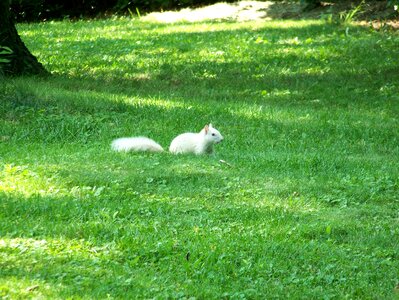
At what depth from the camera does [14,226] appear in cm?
627

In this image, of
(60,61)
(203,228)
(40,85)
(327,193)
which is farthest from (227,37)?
(203,228)

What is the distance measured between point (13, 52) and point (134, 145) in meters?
5.15

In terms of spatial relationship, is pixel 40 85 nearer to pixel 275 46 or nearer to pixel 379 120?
pixel 379 120

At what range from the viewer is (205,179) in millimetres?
8055

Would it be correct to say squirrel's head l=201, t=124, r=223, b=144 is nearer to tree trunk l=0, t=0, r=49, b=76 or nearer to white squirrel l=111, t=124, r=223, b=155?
white squirrel l=111, t=124, r=223, b=155

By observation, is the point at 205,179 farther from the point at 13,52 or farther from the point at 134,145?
the point at 13,52

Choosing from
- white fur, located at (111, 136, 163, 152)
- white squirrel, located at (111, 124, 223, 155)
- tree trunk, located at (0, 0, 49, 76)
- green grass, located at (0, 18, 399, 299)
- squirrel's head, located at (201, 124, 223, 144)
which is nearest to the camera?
green grass, located at (0, 18, 399, 299)

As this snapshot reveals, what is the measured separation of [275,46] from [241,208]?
1032 cm

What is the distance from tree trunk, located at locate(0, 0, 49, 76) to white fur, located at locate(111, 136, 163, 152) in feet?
15.1

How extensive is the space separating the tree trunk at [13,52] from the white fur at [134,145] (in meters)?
4.61

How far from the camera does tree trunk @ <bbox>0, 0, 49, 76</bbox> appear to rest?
13.2 m

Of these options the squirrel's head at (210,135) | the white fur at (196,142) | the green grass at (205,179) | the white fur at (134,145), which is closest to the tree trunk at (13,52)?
the green grass at (205,179)

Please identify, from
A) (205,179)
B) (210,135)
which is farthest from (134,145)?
(205,179)

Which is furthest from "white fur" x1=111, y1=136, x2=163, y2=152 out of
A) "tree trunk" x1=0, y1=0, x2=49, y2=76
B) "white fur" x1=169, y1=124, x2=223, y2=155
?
"tree trunk" x1=0, y1=0, x2=49, y2=76
